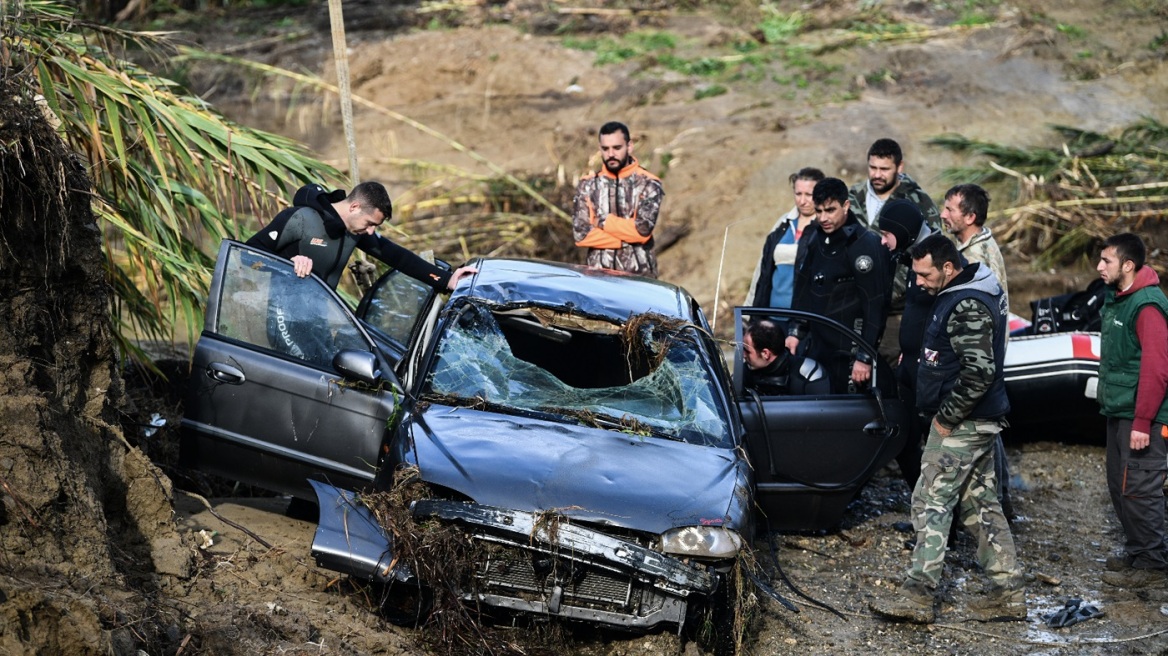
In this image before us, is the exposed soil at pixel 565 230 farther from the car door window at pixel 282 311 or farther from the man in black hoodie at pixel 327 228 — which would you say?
the man in black hoodie at pixel 327 228

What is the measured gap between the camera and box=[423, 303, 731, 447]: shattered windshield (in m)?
5.62

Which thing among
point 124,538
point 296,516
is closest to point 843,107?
point 296,516

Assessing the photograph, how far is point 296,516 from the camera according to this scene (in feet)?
20.5

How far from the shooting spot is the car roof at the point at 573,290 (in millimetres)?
6230

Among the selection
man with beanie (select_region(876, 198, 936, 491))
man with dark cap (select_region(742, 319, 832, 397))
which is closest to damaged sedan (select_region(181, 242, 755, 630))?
man with dark cap (select_region(742, 319, 832, 397))

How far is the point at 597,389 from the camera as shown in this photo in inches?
235

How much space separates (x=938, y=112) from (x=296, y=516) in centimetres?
1045

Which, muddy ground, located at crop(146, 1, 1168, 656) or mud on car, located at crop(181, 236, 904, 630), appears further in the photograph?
muddy ground, located at crop(146, 1, 1168, 656)

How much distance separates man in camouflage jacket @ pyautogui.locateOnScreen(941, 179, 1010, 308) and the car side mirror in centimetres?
338

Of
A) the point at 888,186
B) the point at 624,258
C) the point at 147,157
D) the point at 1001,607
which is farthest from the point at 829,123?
the point at 1001,607

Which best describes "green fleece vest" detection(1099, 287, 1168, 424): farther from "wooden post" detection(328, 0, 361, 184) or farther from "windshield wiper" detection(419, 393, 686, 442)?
"wooden post" detection(328, 0, 361, 184)

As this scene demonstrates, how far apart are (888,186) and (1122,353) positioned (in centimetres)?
190

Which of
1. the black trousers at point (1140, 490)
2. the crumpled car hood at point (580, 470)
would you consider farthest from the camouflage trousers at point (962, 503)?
the crumpled car hood at point (580, 470)

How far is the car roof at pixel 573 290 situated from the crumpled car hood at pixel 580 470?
0.92 m
